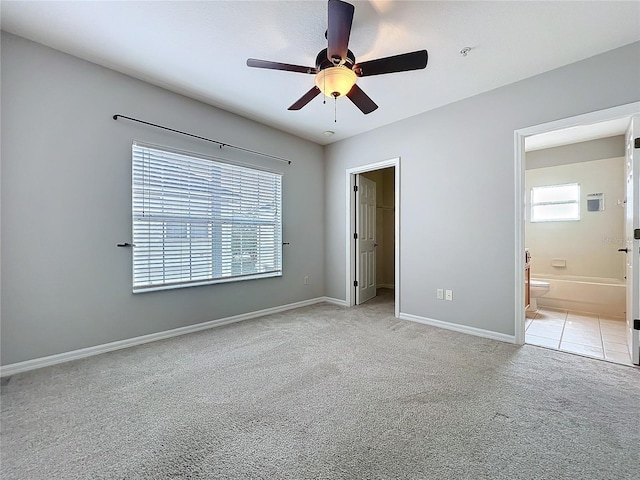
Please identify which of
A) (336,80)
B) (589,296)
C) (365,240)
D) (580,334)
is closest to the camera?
(336,80)

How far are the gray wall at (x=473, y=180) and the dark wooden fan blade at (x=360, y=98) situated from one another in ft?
4.83

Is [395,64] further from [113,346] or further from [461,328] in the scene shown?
[113,346]

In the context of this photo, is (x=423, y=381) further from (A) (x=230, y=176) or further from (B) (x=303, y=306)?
(A) (x=230, y=176)

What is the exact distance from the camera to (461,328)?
10.6 ft

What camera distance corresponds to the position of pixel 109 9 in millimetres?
1935

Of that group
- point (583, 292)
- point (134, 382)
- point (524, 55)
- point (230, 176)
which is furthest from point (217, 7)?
point (583, 292)

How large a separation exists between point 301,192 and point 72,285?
3006 millimetres

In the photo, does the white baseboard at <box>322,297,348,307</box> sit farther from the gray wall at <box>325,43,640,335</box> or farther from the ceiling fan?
the ceiling fan

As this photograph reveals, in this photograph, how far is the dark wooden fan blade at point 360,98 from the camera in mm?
2191

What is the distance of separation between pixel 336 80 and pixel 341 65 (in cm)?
10

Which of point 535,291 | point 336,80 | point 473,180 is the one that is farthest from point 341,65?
point 535,291

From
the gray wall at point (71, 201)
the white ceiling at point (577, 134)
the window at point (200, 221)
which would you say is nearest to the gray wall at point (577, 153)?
the white ceiling at point (577, 134)

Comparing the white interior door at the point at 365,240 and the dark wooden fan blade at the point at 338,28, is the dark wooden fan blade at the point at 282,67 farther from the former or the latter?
the white interior door at the point at 365,240

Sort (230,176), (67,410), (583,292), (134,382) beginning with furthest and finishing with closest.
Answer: (583,292) → (230,176) → (134,382) → (67,410)
